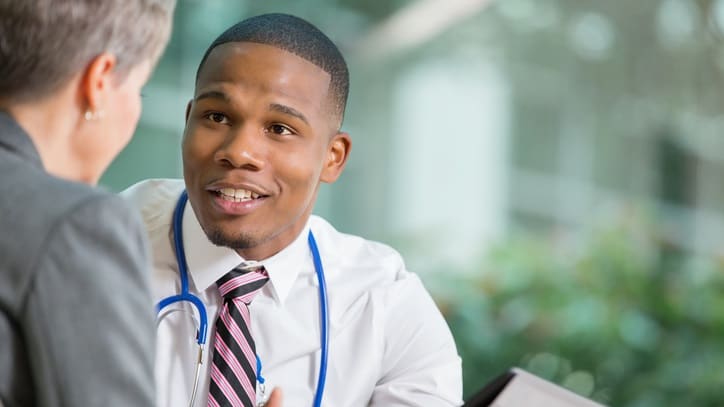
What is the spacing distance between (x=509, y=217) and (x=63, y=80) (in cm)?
371

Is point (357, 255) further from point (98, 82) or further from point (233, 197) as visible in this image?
point (98, 82)

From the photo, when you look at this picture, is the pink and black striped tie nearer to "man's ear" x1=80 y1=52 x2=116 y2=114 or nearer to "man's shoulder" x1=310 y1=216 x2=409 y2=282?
"man's shoulder" x1=310 y1=216 x2=409 y2=282

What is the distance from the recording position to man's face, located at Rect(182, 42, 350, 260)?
136cm

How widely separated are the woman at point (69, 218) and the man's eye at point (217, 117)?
41 centimetres

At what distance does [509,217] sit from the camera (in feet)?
14.7

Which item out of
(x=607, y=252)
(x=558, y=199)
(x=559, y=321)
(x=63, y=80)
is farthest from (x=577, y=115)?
(x=63, y=80)

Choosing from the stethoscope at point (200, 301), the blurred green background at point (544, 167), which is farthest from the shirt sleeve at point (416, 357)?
the blurred green background at point (544, 167)

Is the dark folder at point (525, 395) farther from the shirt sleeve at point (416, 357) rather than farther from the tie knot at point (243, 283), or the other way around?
the tie knot at point (243, 283)

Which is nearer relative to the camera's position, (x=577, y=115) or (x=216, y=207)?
(x=216, y=207)

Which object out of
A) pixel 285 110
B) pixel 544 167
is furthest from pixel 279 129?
pixel 544 167

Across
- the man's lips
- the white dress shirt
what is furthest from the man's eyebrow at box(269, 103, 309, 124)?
the white dress shirt

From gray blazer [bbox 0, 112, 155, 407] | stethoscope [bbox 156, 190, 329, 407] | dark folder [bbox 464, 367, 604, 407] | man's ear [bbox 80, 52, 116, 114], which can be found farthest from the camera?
stethoscope [bbox 156, 190, 329, 407]

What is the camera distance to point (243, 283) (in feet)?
4.66

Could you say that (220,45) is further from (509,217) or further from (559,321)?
(509,217)
